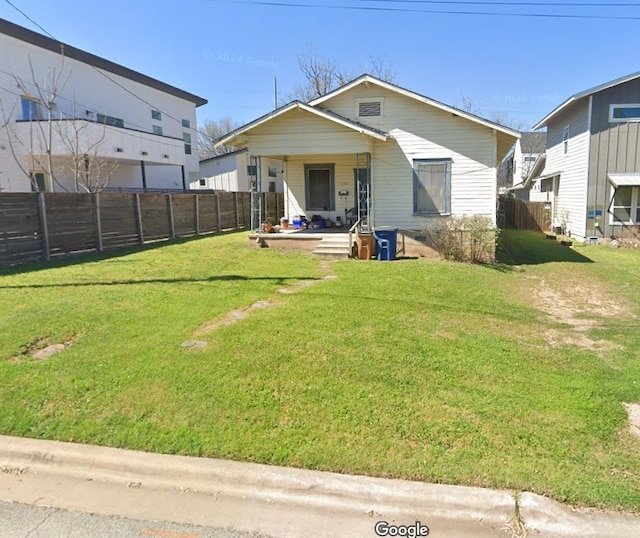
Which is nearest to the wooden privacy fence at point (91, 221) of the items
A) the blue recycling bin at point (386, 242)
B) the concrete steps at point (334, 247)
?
the concrete steps at point (334, 247)

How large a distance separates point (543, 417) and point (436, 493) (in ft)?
4.66

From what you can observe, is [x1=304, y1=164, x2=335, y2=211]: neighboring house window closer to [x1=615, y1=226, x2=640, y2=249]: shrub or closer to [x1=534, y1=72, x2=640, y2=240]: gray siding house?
[x1=534, y1=72, x2=640, y2=240]: gray siding house

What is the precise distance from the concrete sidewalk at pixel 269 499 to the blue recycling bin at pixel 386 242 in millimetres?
9307

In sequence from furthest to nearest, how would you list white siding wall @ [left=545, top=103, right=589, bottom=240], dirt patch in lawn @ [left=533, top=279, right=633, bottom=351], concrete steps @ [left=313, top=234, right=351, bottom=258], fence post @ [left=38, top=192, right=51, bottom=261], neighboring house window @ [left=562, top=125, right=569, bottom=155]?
neighboring house window @ [left=562, top=125, right=569, bottom=155] → white siding wall @ [left=545, top=103, right=589, bottom=240] → concrete steps @ [left=313, top=234, right=351, bottom=258] → fence post @ [left=38, top=192, right=51, bottom=261] → dirt patch in lawn @ [left=533, top=279, right=633, bottom=351]

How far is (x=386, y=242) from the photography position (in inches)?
470

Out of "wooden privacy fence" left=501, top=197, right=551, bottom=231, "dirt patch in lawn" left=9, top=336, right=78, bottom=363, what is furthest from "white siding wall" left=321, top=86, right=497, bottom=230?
"wooden privacy fence" left=501, top=197, right=551, bottom=231

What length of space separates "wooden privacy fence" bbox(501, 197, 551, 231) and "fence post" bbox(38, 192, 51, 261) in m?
21.0

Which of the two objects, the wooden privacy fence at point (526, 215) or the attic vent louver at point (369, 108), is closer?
the attic vent louver at point (369, 108)

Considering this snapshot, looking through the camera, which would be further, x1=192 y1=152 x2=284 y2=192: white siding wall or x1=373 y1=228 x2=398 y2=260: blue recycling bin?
x1=192 y1=152 x2=284 y2=192: white siding wall

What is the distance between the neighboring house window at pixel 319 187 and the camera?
15383 mm

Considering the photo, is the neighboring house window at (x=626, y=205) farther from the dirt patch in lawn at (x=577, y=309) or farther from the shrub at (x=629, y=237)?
the dirt patch in lawn at (x=577, y=309)

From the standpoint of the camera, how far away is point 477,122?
12.3 metres

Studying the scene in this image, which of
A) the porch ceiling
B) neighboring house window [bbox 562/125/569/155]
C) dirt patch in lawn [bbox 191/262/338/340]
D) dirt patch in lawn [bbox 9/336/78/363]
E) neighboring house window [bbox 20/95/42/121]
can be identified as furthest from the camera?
neighboring house window [bbox 20/95/42/121]

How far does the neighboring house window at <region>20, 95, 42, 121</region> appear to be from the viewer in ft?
64.4
